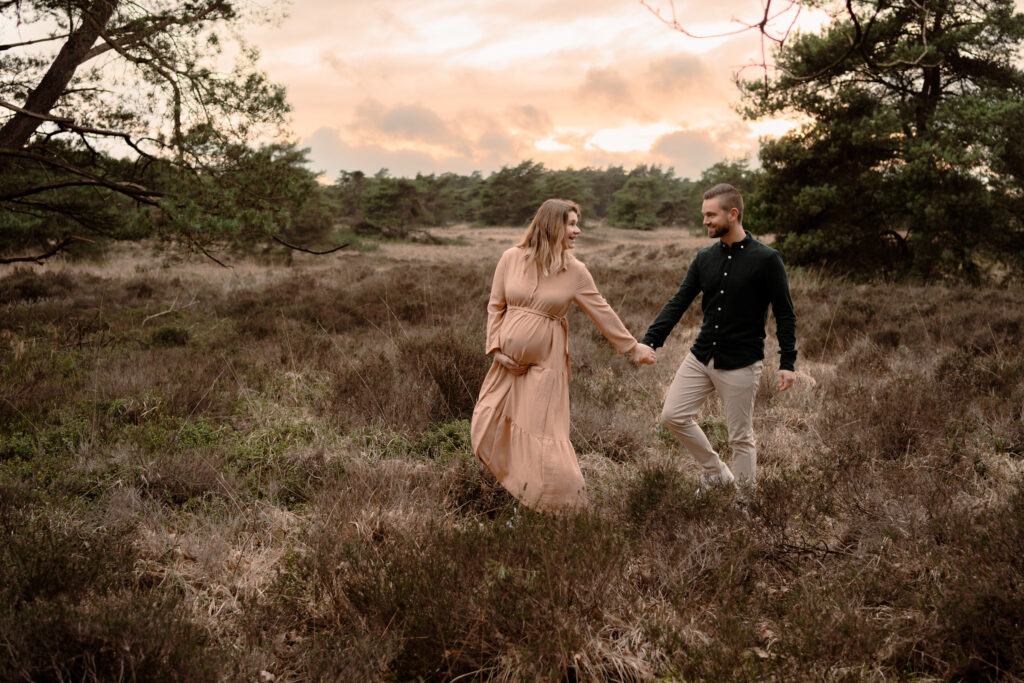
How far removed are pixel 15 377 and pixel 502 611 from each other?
5820 mm

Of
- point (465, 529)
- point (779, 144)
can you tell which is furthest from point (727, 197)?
point (779, 144)

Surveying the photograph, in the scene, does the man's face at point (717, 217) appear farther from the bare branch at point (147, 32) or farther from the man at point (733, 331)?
the bare branch at point (147, 32)

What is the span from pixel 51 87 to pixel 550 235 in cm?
733

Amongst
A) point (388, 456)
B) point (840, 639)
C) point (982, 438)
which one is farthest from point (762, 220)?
point (840, 639)

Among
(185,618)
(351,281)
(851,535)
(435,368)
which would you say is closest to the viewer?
(185,618)

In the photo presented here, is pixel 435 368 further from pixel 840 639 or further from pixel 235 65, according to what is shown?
pixel 235 65

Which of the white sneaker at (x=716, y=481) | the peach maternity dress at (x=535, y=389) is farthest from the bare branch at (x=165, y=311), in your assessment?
the white sneaker at (x=716, y=481)

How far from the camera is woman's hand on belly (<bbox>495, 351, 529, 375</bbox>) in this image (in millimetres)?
3637

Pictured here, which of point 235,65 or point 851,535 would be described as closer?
point 851,535

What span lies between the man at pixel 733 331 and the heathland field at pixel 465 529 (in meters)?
0.37

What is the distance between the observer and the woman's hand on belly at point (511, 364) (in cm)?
364

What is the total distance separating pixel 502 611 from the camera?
2457 mm

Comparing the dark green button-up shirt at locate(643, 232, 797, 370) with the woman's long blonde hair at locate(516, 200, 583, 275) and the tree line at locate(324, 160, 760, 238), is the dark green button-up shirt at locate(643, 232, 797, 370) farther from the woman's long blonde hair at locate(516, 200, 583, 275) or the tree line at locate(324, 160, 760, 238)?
the tree line at locate(324, 160, 760, 238)

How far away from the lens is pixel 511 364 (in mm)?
3633
